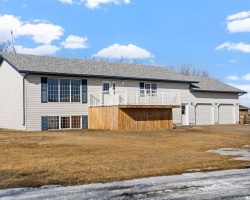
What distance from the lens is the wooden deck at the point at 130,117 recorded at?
22.5 metres

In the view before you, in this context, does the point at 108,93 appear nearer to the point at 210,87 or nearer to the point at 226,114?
the point at 210,87

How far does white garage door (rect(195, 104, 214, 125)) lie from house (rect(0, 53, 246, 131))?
2864 mm

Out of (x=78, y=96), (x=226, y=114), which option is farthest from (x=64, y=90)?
(x=226, y=114)

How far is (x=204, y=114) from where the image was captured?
31.6 metres

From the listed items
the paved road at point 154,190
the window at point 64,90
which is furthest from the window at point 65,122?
the paved road at point 154,190

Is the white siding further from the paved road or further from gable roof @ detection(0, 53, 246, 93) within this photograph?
the paved road

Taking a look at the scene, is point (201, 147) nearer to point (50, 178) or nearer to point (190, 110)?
point (50, 178)

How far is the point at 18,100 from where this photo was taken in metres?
23.4

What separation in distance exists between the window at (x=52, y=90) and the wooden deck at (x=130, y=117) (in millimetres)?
2805

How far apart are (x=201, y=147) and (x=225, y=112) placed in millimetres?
18867

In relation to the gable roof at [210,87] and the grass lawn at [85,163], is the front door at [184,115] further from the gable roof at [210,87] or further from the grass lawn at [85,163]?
the grass lawn at [85,163]

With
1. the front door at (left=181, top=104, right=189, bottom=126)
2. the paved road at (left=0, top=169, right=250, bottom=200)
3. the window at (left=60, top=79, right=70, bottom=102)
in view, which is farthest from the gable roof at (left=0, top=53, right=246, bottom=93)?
the paved road at (left=0, top=169, right=250, bottom=200)

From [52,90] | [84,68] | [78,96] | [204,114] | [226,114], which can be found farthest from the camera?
[226,114]

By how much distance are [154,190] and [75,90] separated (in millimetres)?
18402
